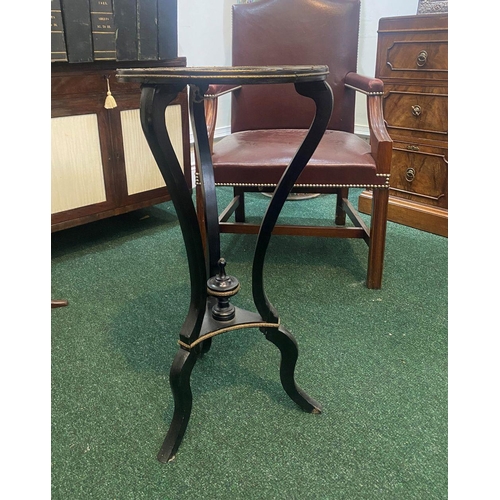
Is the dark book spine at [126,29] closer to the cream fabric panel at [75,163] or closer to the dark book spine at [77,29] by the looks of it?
the dark book spine at [77,29]

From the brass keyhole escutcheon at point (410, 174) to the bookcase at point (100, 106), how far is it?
42.2 inches

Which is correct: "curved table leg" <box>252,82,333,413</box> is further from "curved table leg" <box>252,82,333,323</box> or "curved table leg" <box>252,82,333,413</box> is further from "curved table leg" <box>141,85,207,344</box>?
"curved table leg" <box>141,85,207,344</box>

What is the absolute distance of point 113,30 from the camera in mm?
1700

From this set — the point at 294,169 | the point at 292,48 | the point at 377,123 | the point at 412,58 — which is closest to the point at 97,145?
the point at 292,48

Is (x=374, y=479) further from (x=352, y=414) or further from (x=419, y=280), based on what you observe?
(x=419, y=280)

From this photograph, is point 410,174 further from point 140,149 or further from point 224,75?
point 224,75

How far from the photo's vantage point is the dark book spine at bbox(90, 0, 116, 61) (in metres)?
1.64

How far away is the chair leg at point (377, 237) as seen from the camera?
150 centimetres

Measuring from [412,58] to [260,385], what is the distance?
150 cm

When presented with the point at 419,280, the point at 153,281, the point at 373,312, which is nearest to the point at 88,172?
the point at 153,281

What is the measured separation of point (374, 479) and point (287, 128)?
135cm

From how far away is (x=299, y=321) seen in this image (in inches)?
55.5

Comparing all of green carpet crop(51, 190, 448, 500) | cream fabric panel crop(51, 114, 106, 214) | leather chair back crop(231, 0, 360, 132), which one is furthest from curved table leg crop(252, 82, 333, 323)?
cream fabric panel crop(51, 114, 106, 214)

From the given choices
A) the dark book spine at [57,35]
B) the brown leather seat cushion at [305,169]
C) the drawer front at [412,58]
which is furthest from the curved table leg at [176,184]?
the drawer front at [412,58]
